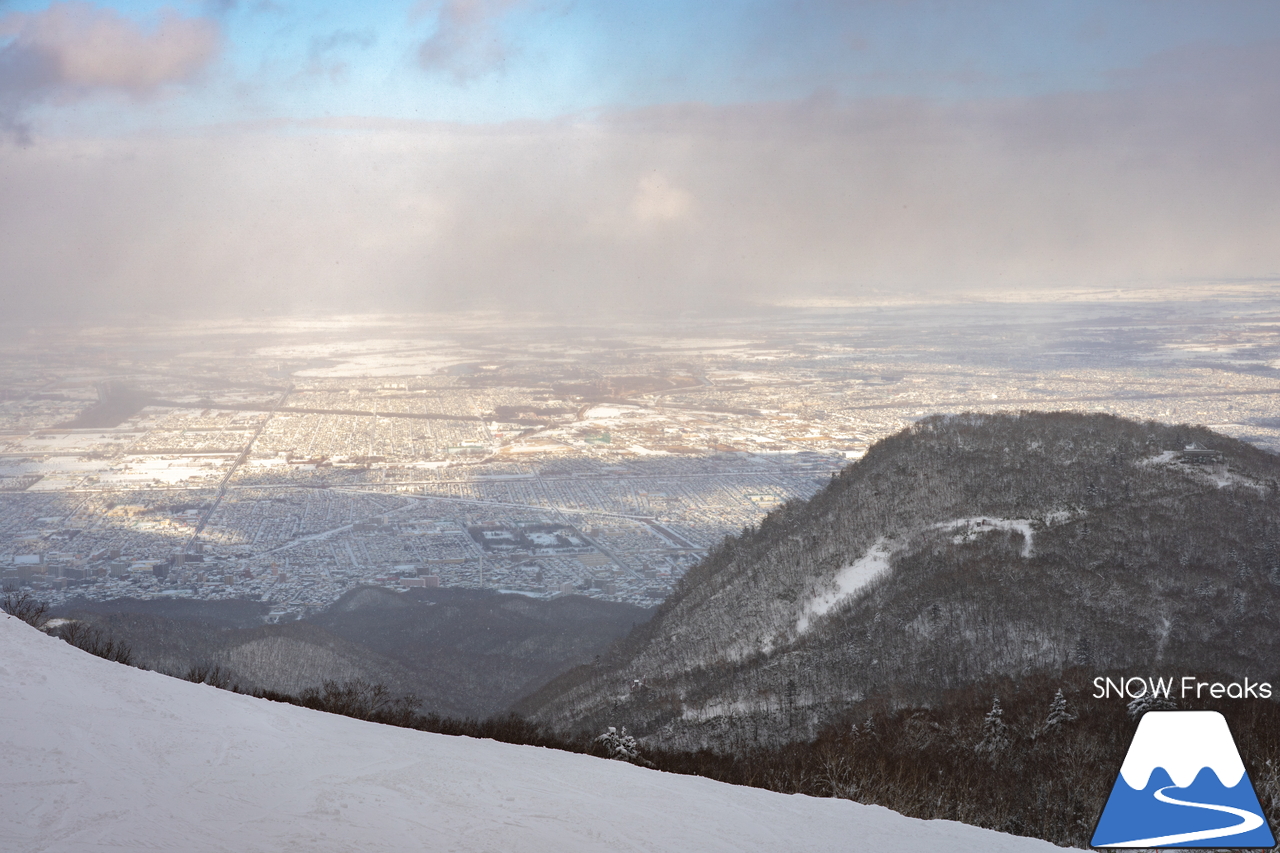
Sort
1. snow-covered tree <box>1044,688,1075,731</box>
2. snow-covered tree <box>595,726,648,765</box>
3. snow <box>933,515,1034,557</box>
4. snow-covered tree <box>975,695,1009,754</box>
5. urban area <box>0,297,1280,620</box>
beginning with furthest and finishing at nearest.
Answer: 1. urban area <box>0,297,1280,620</box>
2. snow <box>933,515,1034,557</box>
3. snow-covered tree <box>1044,688,1075,731</box>
4. snow-covered tree <box>975,695,1009,754</box>
5. snow-covered tree <box>595,726,648,765</box>

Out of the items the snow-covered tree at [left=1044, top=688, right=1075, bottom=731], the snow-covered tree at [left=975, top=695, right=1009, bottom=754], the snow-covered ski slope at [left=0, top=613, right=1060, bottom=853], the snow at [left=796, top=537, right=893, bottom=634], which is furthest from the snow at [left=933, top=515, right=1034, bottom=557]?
the snow-covered ski slope at [left=0, top=613, right=1060, bottom=853]

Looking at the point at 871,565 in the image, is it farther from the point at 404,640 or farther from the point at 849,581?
the point at 404,640

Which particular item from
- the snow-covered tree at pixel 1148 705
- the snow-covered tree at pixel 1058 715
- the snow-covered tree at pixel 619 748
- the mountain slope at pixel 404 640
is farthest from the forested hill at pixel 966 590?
the snow-covered tree at pixel 619 748

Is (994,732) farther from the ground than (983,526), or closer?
closer

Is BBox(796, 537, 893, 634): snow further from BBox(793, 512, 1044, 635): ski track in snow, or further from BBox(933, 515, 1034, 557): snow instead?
BBox(933, 515, 1034, 557): snow

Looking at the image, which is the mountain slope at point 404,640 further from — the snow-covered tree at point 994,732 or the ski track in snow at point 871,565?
the snow-covered tree at point 994,732

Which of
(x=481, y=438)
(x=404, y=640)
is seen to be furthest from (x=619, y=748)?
(x=481, y=438)

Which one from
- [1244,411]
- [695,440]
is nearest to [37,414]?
[695,440]
